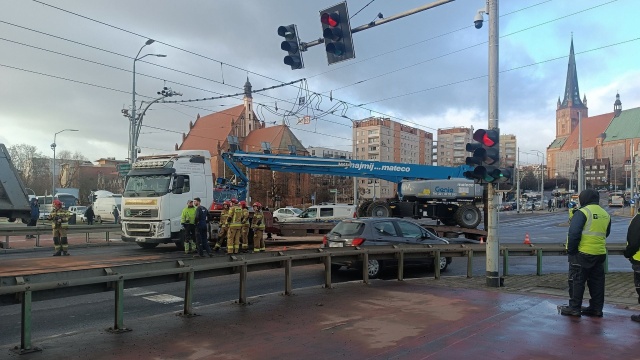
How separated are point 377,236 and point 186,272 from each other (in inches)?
221

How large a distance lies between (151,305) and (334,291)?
3.32 metres

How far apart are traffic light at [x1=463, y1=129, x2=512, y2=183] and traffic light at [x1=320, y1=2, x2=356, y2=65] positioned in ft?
10.9

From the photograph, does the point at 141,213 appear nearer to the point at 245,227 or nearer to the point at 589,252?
the point at 245,227

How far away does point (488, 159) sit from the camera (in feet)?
32.5

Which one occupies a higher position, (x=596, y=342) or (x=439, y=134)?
(x=439, y=134)

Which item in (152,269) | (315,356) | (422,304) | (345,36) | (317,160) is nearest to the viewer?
(315,356)

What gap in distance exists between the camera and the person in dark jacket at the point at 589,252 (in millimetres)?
6984

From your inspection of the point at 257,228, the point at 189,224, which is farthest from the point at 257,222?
the point at 189,224

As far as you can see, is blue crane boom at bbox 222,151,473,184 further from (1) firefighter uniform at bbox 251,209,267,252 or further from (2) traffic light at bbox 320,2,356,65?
(2) traffic light at bbox 320,2,356,65

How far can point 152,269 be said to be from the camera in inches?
276

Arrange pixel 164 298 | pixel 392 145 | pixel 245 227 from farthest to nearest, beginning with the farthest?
pixel 392 145
pixel 245 227
pixel 164 298

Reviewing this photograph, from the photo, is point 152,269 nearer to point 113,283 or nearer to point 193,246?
point 113,283

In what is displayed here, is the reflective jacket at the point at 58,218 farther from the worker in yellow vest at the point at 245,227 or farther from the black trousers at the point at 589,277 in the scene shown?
the black trousers at the point at 589,277

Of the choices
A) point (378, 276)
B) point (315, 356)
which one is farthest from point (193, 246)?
point (315, 356)
